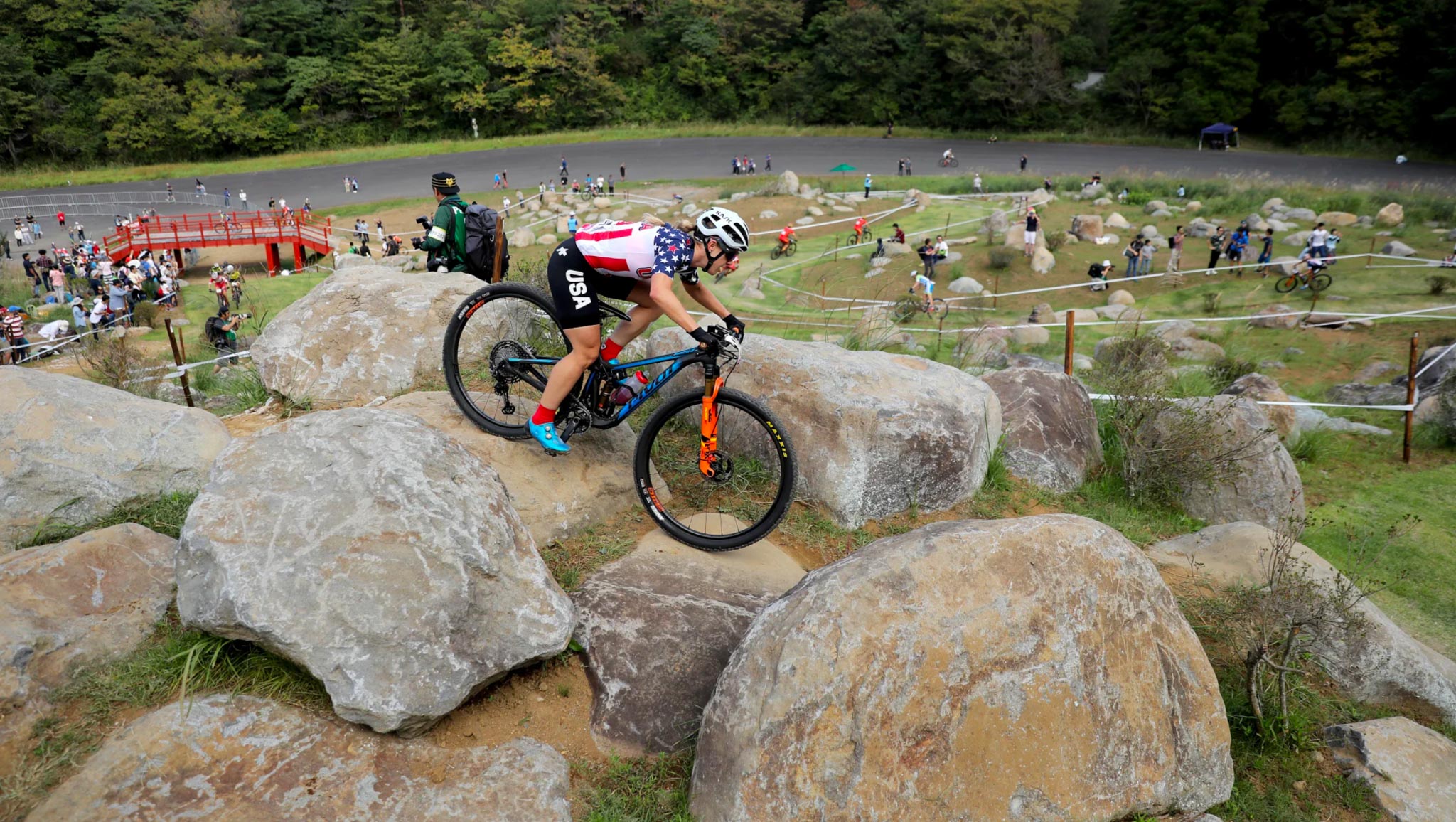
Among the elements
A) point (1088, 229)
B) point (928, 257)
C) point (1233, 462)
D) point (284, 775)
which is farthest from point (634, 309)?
point (1088, 229)

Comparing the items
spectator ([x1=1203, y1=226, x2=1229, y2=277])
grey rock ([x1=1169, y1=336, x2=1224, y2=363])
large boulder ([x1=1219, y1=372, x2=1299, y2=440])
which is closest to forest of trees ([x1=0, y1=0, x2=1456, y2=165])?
spectator ([x1=1203, y1=226, x2=1229, y2=277])

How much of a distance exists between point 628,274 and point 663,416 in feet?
2.84

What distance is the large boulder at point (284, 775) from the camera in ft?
11.5

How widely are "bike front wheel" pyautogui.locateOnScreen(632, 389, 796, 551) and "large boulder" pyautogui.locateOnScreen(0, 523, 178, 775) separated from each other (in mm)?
2677

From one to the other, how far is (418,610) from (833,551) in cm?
298

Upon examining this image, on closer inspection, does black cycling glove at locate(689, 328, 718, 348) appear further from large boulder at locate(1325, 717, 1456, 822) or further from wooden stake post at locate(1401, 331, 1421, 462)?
wooden stake post at locate(1401, 331, 1421, 462)

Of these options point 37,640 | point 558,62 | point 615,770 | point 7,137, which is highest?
point 558,62

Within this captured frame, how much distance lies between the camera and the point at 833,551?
6117 mm

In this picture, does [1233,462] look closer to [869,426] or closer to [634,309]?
[869,426]

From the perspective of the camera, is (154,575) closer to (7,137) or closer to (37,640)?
(37,640)

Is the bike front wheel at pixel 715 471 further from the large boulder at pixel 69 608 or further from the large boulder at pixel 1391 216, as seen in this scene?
the large boulder at pixel 1391 216

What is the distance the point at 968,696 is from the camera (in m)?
4.00

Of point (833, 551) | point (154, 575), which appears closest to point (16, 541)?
point (154, 575)

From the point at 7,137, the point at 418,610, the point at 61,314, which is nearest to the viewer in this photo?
the point at 418,610
